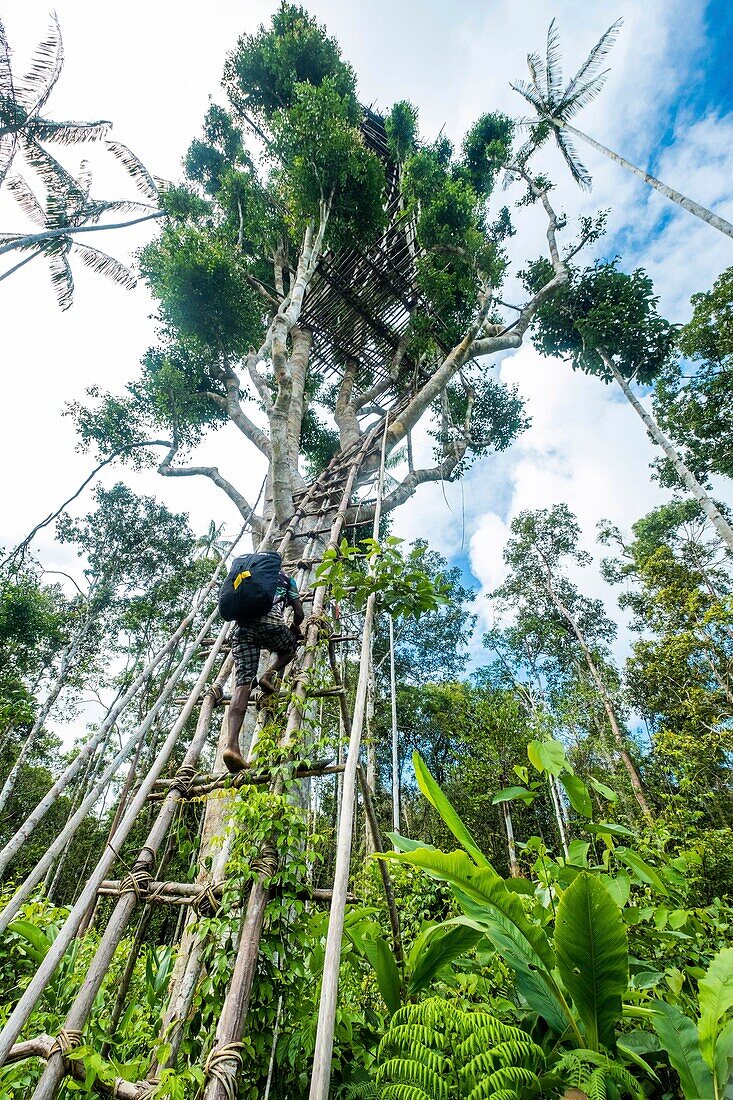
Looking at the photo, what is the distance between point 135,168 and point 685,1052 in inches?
328

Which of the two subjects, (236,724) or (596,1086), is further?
(236,724)

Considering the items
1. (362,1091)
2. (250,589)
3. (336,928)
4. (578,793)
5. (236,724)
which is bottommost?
(362,1091)

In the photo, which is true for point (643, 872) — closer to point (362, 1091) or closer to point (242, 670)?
point (362, 1091)

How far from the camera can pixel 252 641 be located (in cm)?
220

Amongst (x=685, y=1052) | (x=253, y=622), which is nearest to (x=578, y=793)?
(x=685, y=1052)

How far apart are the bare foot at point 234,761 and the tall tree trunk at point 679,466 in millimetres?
7427

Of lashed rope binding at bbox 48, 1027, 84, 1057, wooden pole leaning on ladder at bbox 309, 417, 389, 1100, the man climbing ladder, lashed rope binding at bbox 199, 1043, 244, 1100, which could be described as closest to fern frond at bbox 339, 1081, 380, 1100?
lashed rope binding at bbox 199, 1043, 244, 1100

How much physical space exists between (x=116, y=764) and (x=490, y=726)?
10.1 meters

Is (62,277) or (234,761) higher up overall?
(62,277)

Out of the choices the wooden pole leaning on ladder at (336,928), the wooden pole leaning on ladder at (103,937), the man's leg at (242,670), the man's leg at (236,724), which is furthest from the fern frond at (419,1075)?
the man's leg at (242,670)

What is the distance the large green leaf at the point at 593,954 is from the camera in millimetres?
1115

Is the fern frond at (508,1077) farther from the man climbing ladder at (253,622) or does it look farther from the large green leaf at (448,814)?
the man climbing ladder at (253,622)

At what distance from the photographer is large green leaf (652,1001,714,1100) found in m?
0.98

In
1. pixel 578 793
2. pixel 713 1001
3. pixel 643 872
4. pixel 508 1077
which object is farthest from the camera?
pixel 578 793
